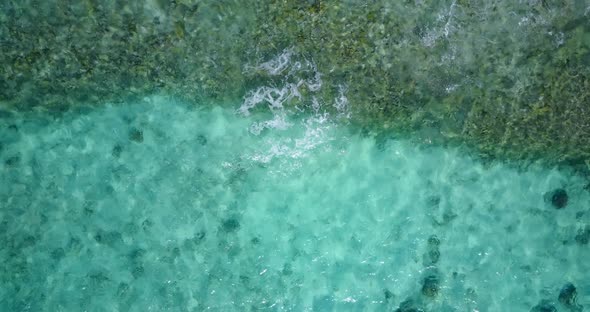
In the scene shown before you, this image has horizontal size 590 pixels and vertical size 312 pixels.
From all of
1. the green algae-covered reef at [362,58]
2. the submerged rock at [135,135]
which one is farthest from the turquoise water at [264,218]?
the green algae-covered reef at [362,58]

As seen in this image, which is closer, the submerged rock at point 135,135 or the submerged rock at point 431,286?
the submerged rock at point 135,135

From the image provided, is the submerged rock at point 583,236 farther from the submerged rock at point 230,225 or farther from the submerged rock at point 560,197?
the submerged rock at point 230,225

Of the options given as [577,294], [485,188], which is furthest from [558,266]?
[485,188]

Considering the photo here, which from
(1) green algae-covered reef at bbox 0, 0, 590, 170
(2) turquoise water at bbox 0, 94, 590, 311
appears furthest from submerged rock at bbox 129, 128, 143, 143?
(1) green algae-covered reef at bbox 0, 0, 590, 170

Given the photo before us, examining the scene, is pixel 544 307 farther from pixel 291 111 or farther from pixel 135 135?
pixel 135 135

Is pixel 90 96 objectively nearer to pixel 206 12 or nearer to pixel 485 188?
pixel 206 12

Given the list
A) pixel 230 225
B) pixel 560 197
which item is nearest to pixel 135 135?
pixel 230 225
